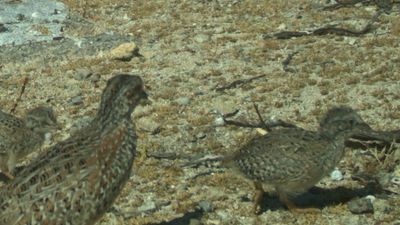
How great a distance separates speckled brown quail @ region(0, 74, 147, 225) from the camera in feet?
26.9

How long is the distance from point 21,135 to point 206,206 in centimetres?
329

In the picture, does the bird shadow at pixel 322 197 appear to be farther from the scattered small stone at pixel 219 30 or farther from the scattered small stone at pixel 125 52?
the scattered small stone at pixel 219 30

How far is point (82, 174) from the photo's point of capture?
332 inches

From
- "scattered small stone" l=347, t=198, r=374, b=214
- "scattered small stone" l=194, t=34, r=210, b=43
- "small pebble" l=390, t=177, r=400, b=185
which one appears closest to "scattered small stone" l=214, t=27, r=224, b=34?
"scattered small stone" l=194, t=34, r=210, b=43

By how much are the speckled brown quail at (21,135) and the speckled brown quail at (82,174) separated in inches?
156

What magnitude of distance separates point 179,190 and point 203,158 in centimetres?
99

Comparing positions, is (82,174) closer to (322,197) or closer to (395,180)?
(322,197)

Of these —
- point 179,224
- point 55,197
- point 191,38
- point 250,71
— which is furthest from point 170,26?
point 55,197

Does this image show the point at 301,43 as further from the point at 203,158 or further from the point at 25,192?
the point at 25,192

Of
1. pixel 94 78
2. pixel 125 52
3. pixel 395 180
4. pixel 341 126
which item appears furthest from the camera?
pixel 125 52

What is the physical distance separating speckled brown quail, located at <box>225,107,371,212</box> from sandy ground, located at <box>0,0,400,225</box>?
0.55 metres

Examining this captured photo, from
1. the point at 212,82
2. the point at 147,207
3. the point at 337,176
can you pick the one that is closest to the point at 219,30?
the point at 212,82

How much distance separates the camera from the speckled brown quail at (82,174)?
820 cm

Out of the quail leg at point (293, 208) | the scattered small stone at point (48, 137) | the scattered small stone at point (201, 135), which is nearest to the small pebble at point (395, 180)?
the quail leg at point (293, 208)
